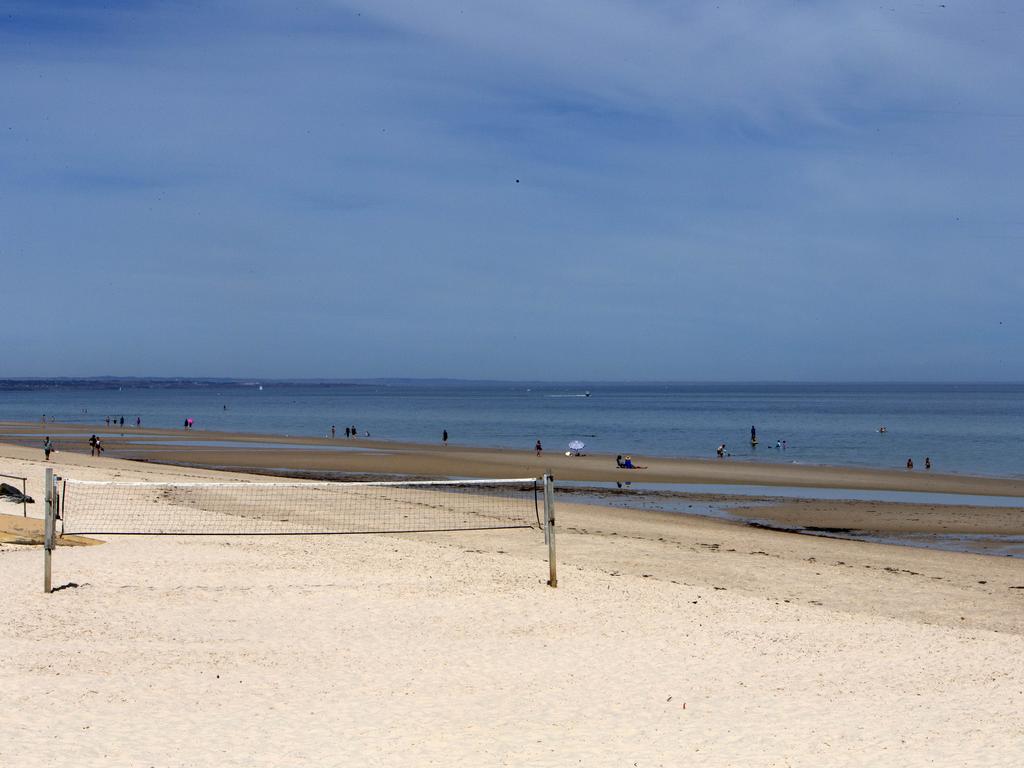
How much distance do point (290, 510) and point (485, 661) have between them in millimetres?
14678

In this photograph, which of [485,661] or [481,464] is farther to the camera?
[481,464]

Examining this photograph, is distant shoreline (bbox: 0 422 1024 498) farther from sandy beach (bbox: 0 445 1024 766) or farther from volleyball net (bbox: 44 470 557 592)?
sandy beach (bbox: 0 445 1024 766)

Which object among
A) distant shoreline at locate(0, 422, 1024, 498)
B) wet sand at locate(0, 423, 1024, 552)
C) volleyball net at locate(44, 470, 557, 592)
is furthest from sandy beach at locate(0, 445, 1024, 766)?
distant shoreline at locate(0, 422, 1024, 498)

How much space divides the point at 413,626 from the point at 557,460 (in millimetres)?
35450

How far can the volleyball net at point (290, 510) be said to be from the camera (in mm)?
18547

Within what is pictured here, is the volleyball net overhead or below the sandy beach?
overhead

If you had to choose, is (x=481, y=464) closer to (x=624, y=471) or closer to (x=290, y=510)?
(x=624, y=471)

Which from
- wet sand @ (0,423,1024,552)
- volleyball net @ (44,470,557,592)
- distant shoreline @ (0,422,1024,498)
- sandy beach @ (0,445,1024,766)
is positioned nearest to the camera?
sandy beach @ (0,445,1024,766)

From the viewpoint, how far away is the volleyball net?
60.8 feet

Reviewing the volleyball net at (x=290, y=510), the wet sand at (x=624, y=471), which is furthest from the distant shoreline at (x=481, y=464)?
the volleyball net at (x=290, y=510)

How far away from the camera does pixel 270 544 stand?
54.7 ft

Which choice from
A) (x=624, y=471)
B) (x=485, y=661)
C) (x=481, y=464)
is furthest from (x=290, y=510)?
(x=481, y=464)

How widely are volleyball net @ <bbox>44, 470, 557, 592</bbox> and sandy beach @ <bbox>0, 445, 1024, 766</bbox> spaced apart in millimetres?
2345

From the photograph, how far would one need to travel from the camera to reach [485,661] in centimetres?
964
